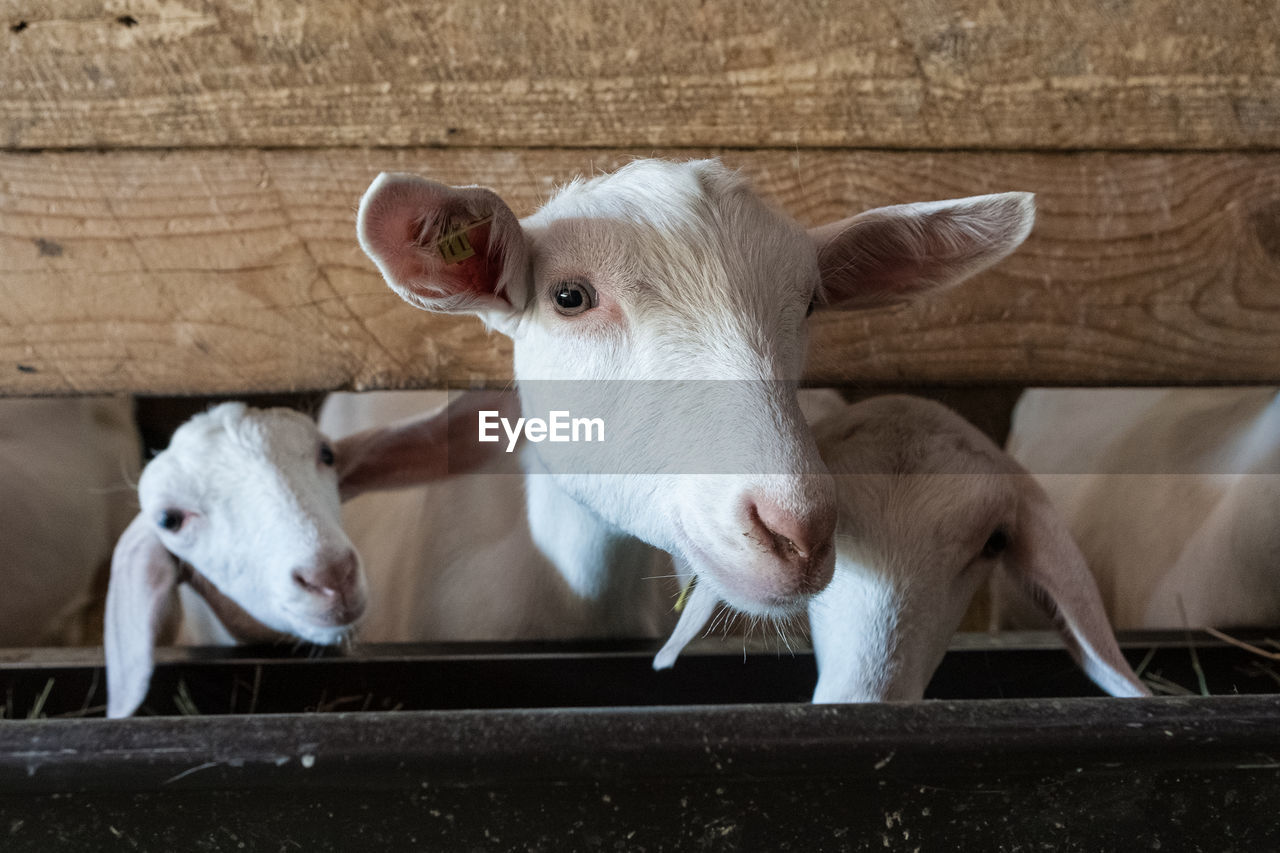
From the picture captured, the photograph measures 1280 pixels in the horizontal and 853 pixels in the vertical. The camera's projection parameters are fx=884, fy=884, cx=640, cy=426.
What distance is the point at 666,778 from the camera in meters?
0.88

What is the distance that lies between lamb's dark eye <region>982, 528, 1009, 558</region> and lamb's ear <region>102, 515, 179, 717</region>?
4.68 feet

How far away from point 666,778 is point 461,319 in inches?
37.4

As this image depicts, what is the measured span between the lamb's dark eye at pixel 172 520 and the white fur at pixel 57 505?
0.41 m

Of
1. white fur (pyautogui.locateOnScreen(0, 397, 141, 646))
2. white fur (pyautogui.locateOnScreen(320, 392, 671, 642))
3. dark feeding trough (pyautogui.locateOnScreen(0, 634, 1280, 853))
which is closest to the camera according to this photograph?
dark feeding trough (pyautogui.locateOnScreen(0, 634, 1280, 853))

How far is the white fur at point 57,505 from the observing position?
217 cm

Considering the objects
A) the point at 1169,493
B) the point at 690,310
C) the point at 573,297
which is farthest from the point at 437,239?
the point at 1169,493

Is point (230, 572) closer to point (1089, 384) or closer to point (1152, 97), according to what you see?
point (1089, 384)

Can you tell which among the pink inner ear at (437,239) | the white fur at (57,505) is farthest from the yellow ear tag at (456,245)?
the white fur at (57,505)

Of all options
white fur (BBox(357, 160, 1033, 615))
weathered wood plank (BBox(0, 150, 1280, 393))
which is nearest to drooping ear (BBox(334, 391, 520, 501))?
weathered wood plank (BBox(0, 150, 1280, 393))

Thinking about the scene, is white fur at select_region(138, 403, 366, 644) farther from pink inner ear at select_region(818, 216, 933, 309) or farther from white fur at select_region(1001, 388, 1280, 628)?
white fur at select_region(1001, 388, 1280, 628)

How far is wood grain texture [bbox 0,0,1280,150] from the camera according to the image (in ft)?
4.79

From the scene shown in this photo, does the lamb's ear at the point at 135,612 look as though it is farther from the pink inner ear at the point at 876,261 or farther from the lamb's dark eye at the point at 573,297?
the pink inner ear at the point at 876,261

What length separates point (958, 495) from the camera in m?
1.29

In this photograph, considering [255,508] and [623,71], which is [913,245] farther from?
A: [255,508]
